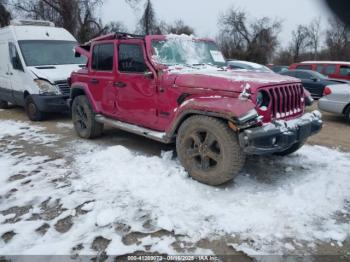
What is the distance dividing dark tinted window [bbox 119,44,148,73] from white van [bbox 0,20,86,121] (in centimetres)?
313

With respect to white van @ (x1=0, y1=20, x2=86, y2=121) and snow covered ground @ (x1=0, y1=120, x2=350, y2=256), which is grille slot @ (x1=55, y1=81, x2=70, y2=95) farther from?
snow covered ground @ (x1=0, y1=120, x2=350, y2=256)

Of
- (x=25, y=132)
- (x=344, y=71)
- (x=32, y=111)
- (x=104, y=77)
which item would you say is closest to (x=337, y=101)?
(x=104, y=77)

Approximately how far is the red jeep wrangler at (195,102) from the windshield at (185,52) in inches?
0.6

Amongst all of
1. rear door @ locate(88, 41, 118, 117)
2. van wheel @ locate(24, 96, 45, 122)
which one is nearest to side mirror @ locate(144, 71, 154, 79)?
rear door @ locate(88, 41, 118, 117)

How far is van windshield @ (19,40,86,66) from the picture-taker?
860cm

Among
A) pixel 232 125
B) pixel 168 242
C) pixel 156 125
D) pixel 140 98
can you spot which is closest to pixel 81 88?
pixel 140 98

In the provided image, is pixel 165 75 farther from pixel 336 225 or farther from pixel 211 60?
pixel 336 225

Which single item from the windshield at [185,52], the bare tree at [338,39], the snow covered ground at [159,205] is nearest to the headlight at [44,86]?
the snow covered ground at [159,205]

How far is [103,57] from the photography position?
6117 mm

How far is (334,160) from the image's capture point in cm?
536

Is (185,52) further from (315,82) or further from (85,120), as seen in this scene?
(315,82)

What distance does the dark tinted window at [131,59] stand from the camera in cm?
525

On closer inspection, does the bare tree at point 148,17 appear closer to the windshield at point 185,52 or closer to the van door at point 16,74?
the windshield at point 185,52

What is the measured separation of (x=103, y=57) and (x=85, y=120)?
1.35 m
